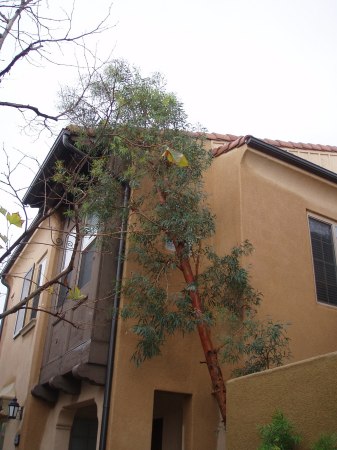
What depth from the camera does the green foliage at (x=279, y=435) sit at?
15.7ft

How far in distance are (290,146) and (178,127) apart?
13.4 feet

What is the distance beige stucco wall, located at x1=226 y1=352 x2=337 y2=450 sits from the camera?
4692 mm

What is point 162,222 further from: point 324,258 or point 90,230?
point 324,258

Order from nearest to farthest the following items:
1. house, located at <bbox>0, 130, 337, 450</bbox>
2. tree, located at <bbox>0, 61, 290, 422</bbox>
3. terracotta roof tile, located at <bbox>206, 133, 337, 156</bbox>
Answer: tree, located at <bbox>0, 61, 290, 422</bbox>, house, located at <bbox>0, 130, 337, 450</bbox>, terracotta roof tile, located at <bbox>206, 133, 337, 156</bbox>


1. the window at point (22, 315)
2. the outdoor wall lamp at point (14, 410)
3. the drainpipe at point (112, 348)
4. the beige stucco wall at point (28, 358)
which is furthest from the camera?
the window at point (22, 315)

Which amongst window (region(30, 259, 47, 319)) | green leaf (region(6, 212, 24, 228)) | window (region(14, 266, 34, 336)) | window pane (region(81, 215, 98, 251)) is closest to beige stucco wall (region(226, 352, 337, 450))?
green leaf (region(6, 212, 24, 228))

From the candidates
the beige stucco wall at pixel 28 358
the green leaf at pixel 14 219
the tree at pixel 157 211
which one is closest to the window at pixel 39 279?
the beige stucco wall at pixel 28 358

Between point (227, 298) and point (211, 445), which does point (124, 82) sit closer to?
point (227, 298)

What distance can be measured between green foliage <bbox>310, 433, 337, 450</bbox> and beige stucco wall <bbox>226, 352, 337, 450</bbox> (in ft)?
0.34

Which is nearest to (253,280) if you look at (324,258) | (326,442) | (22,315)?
(324,258)

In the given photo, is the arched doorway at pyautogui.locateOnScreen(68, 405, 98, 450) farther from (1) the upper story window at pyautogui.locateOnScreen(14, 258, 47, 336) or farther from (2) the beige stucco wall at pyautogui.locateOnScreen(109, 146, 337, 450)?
(2) the beige stucco wall at pyautogui.locateOnScreen(109, 146, 337, 450)

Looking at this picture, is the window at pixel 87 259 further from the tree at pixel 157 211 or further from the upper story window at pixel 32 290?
the upper story window at pixel 32 290

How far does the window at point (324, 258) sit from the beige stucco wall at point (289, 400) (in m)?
4.94

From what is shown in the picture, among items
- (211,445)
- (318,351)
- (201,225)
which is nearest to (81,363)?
(211,445)
